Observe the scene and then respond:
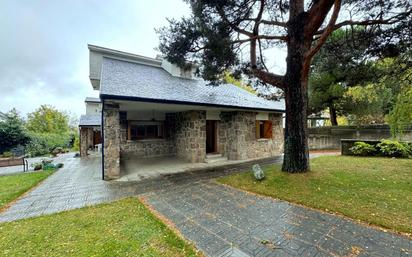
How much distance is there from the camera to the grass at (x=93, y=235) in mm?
2604

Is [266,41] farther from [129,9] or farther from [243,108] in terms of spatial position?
[129,9]

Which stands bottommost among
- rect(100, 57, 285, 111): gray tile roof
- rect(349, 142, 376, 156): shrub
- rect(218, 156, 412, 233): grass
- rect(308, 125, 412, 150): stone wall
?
rect(218, 156, 412, 233): grass

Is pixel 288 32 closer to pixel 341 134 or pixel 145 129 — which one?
pixel 145 129

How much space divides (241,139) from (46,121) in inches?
1213

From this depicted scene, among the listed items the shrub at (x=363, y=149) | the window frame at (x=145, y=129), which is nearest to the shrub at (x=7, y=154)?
the window frame at (x=145, y=129)

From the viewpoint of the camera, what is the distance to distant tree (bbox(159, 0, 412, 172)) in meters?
5.39

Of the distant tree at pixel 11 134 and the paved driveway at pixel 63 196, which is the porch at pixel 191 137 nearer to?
the paved driveway at pixel 63 196

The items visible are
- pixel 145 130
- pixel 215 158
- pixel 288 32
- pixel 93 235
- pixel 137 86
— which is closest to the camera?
pixel 93 235

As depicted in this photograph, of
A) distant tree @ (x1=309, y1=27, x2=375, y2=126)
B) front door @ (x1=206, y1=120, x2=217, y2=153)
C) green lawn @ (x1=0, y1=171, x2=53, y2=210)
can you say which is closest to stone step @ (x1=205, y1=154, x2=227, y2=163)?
front door @ (x1=206, y1=120, x2=217, y2=153)

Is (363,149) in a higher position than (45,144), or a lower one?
lower

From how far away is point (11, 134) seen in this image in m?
15.0

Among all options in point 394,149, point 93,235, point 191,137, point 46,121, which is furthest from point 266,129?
point 46,121

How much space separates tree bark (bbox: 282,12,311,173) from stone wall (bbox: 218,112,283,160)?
403 cm

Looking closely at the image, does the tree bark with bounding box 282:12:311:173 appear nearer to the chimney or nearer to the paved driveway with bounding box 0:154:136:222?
the paved driveway with bounding box 0:154:136:222
